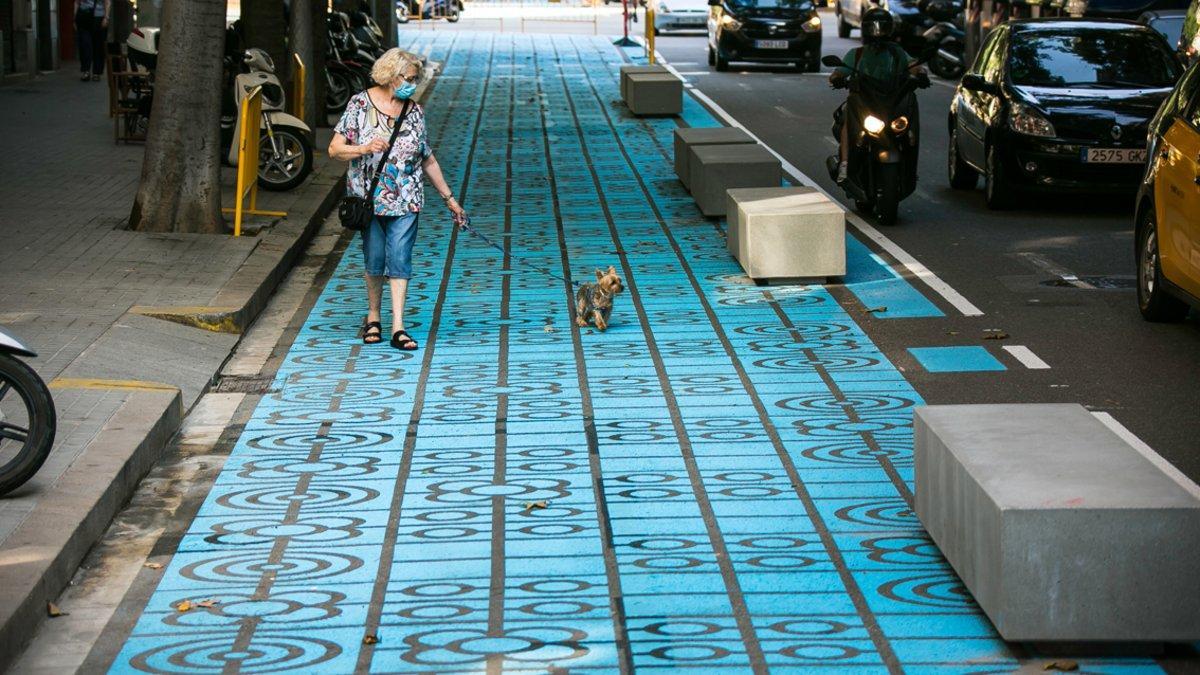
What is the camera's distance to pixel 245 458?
28.5 feet

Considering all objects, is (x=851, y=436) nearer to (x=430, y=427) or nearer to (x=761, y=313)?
(x=430, y=427)

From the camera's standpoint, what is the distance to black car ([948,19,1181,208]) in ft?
55.3

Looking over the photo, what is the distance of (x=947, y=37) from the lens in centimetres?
3878

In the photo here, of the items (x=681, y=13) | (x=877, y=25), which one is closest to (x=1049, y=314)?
(x=877, y=25)

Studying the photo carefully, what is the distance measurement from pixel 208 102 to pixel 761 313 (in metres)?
4.95

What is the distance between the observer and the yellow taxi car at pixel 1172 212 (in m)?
10.9

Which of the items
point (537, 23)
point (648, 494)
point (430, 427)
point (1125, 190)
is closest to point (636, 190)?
point (1125, 190)

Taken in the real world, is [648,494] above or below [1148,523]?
below

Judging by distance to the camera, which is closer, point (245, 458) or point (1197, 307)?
point (245, 458)

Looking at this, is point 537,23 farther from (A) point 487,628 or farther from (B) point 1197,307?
(A) point 487,628

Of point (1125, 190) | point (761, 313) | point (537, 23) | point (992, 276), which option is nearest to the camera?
point (761, 313)

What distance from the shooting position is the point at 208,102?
14656 mm

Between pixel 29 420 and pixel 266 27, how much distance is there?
14.4 metres

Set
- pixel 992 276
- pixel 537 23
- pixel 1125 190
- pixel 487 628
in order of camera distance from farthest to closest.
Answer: pixel 537 23, pixel 1125 190, pixel 992 276, pixel 487 628
